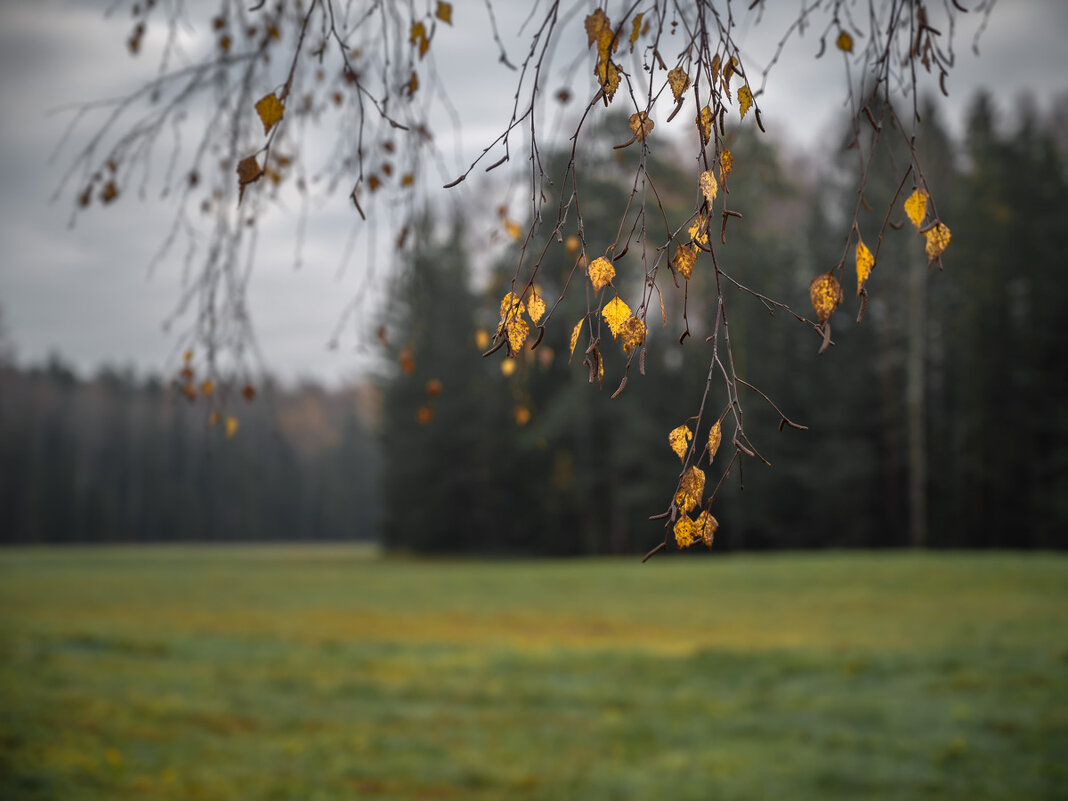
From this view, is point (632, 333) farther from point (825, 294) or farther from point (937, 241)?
point (937, 241)

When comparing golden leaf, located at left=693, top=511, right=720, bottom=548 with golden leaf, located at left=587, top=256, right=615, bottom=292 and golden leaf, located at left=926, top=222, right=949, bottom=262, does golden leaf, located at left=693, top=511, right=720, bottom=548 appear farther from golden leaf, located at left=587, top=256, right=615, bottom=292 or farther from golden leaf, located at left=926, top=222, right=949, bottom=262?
golden leaf, located at left=926, top=222, right=949, bottom=262

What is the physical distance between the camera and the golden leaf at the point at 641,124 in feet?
3.88

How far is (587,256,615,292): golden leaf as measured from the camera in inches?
44.4

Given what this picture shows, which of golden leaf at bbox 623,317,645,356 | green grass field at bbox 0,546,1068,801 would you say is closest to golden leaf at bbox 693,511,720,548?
golden leaf at bbox 623,317,645,356

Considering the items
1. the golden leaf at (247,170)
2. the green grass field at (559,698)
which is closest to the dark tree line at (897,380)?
the green grass field at (559,698)

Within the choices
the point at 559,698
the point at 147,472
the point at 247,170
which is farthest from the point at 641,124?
the point at 147,472

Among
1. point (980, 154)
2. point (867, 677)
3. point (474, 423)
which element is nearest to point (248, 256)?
point (867, 677)

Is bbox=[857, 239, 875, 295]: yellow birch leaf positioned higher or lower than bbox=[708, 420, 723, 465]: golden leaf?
higher

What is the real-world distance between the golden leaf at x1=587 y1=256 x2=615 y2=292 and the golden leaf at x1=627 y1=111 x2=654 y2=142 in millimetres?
181

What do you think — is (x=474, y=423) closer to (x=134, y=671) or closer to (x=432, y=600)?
(x=432, y=600)

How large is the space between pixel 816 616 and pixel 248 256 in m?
10.3

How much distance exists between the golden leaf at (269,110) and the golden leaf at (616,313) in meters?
0.66

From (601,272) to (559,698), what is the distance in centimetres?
587

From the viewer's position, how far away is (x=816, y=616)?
436 inches
